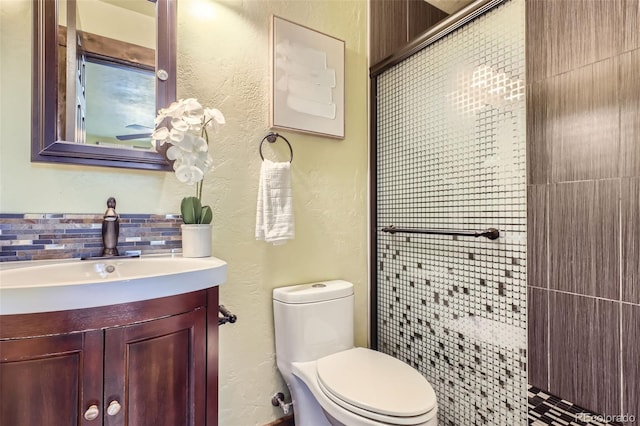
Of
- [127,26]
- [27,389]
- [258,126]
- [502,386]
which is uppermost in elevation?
[127,26]

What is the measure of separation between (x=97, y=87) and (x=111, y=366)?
946 mm

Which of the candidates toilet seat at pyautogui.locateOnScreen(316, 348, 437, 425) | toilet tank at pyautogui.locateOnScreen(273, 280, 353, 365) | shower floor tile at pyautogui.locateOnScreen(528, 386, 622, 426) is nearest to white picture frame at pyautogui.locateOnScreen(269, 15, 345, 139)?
toilet tank at pyautogui.locateOnScreen(273, 280, 353, 365)

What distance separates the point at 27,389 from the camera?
68 cm

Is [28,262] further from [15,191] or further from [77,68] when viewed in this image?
[77,68]

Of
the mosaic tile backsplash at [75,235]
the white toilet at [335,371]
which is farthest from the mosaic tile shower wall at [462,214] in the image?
the mosaic tile backsplash at [75,235]

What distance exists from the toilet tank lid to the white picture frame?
76 centimetres

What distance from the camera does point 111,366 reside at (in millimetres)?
746

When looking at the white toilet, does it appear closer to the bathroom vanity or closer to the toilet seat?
the toilet seat

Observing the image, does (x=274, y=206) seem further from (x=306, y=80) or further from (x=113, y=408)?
(x=113, y=408)

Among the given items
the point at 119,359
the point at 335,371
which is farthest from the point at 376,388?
the point at 119,359

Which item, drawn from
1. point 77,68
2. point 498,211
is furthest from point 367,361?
point 77,68

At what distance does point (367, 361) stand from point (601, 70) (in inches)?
50.8

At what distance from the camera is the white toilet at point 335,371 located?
1018 millimetres

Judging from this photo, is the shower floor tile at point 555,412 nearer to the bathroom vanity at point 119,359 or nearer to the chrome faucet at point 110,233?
the bathroom vanity at point 119,359
